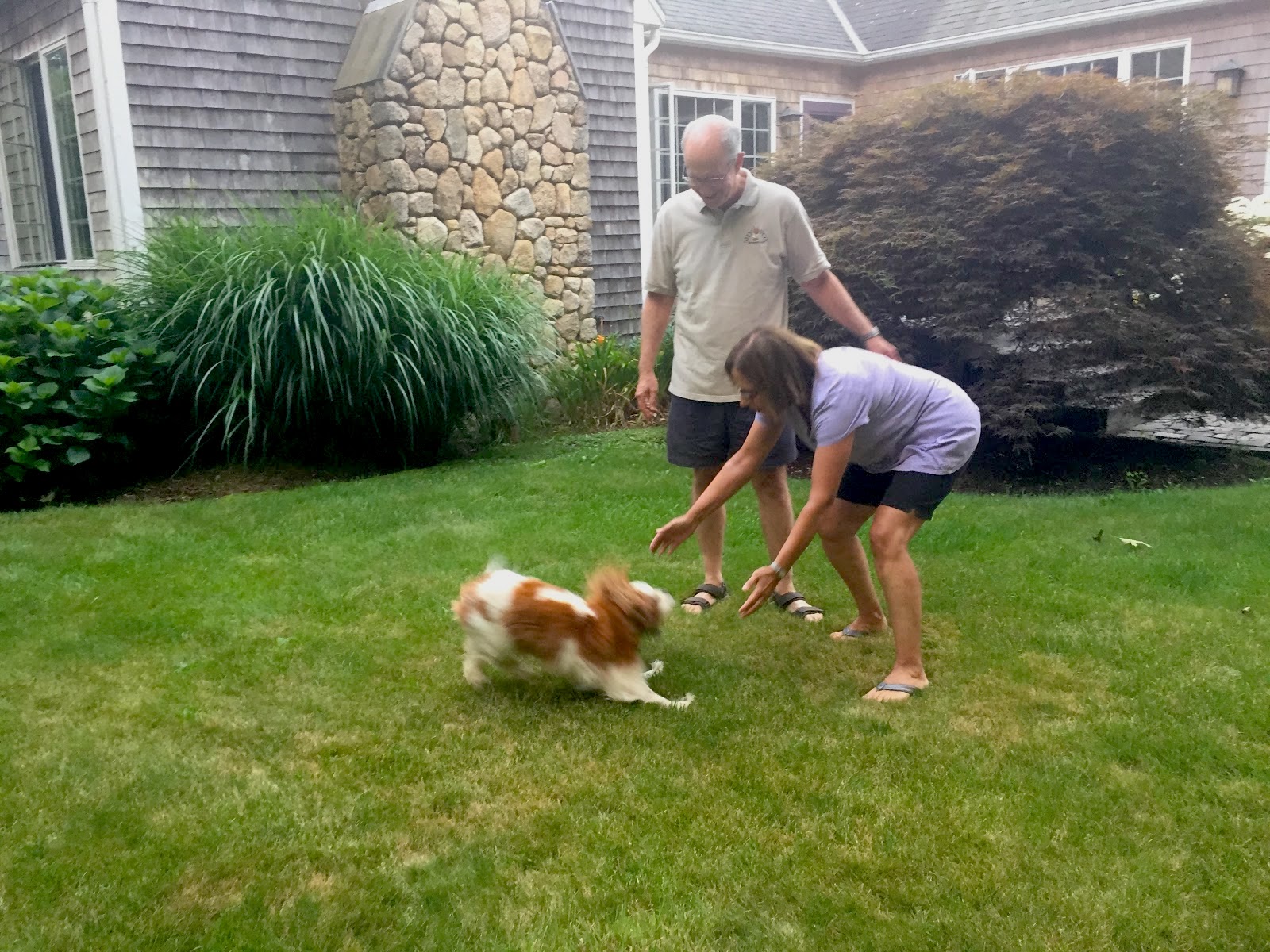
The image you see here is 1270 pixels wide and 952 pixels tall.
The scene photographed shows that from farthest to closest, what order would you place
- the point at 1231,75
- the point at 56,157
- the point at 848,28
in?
the point at 848,28 < the point at 1231,75 < the point at 56,157

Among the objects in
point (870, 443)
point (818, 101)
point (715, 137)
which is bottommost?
point (870, 443)

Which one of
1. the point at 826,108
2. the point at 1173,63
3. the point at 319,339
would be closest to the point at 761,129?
the point at 826,108

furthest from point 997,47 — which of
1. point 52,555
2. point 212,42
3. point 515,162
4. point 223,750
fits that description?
point 223,750

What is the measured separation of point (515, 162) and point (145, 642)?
19.7ft

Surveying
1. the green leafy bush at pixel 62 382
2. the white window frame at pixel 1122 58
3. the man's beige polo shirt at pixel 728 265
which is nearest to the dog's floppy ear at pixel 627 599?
the man's beige polo shirt at pixel 728 265

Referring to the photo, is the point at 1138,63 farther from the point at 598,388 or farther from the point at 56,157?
the point at 56,157

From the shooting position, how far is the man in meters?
3.68

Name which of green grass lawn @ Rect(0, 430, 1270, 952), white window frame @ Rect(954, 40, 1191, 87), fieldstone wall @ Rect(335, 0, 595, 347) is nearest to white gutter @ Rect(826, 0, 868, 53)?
white window frame @ Rect(954, 40, 1191, 87)

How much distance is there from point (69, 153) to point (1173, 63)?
11491mm

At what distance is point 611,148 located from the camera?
10133 millimetres

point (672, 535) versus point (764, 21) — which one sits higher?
point (764, 21)

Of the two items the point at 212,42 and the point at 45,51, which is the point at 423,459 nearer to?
the point at 212,42

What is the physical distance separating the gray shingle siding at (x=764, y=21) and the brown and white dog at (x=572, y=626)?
10580 millimetres

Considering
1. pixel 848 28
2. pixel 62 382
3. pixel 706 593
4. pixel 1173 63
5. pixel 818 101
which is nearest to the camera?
pixel 706 593
